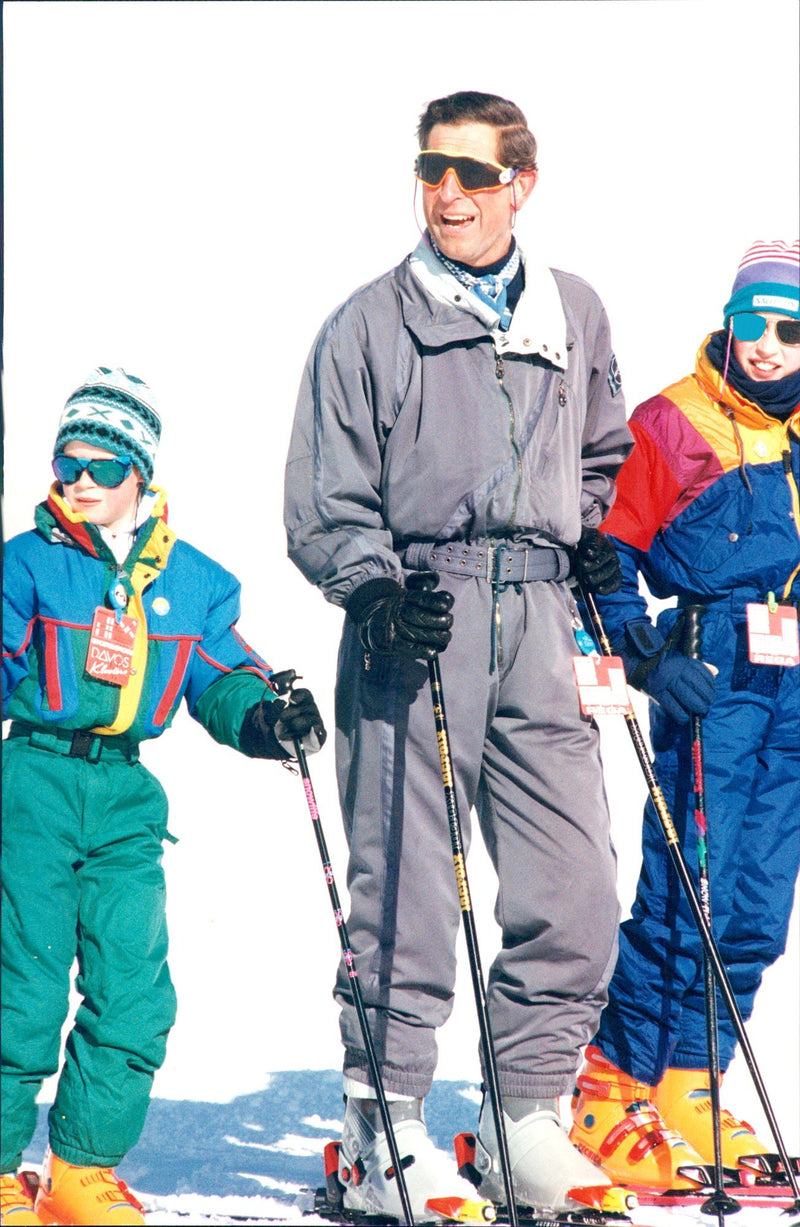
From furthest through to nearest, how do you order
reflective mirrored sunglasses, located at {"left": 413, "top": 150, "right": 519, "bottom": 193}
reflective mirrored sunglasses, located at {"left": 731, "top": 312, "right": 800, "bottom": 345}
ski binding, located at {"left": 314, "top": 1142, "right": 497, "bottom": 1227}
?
reflective mirrored sunglasses, located at {"left": 731, "top": 312, "right": 800, "bottom": 345}, reflective mirrored sunglasses, located at {"left": 413, "top": 150, "right": 519, "bottom": 193}, ski binding, located at {"left": 314, "top": 1142, "right": 497, "bottom": 1227}

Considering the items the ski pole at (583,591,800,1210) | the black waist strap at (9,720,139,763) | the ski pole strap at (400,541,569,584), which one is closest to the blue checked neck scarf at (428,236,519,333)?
the ski pole strap at (400,541,569,584)

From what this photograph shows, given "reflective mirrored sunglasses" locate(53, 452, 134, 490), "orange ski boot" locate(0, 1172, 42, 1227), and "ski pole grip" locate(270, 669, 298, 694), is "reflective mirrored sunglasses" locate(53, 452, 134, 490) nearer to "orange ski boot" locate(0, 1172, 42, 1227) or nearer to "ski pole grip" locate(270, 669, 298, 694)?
"ski pole grip" locate(270, 669, 298, 694)

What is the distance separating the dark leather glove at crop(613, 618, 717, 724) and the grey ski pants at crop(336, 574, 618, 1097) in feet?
1.09

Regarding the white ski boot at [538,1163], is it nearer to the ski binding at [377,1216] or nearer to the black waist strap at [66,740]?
the ski binding at [377,1216]

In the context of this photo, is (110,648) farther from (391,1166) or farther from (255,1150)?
(255,1150)

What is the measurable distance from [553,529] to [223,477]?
1.51 m

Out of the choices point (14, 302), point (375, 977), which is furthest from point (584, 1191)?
point (14, 302)

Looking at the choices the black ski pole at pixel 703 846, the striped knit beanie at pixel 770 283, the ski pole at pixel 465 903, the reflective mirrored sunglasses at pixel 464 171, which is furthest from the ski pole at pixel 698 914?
the reflective mirrored sunglasses at pixel 464 171

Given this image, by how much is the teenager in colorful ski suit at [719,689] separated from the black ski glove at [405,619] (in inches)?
30.0

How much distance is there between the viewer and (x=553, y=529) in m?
3.85

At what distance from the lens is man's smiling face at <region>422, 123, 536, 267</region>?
3.87 m

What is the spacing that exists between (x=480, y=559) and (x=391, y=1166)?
1283 millimetres

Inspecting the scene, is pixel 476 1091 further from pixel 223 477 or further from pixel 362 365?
pixel 362 365

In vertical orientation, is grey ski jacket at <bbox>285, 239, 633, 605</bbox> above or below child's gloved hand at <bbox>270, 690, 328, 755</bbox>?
above
